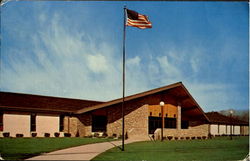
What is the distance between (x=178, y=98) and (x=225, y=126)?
42.7 feet

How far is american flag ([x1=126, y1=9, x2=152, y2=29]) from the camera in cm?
1473

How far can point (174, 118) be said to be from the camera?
2725 centimetres

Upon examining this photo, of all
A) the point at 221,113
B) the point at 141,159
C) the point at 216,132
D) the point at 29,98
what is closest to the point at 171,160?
the point at 141,159

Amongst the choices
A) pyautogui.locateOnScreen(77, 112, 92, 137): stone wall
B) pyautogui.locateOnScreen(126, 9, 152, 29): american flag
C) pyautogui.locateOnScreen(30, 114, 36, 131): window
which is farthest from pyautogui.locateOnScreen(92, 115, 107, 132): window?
pyautogui.locateOnScreen(126, 9, 152, 29): american flag

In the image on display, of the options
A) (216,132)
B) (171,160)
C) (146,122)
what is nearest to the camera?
(171,160)

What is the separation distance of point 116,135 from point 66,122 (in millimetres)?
4066

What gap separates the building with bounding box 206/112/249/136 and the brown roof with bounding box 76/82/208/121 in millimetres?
4977

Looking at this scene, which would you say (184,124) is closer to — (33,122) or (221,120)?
(221,120)

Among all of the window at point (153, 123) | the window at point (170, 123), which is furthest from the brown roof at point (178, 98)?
the window at point (153, 123)

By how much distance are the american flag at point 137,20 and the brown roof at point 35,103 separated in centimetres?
1013

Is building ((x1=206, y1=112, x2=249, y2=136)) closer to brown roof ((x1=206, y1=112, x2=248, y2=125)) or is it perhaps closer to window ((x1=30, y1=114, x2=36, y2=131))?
brown roof ((x1=206, y1=112, x2=248, y2=125))

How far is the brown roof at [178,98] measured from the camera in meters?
22.4

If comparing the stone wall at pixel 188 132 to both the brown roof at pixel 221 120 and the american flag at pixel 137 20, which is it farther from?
the american flag at pixel 137 20

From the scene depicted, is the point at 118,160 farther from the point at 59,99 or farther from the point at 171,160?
the point at 59,99
